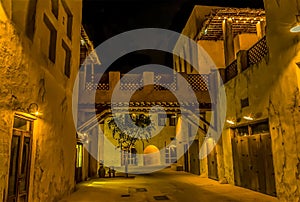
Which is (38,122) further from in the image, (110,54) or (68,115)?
(110,54)

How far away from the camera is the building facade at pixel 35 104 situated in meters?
5.18

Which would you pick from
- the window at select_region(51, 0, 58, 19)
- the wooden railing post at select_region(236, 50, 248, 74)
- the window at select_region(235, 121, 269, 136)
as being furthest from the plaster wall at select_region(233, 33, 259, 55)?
the window at select_region(51, 0, 58, 19)

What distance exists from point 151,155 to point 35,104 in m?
25.2

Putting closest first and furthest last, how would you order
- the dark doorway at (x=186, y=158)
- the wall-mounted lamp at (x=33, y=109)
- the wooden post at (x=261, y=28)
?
1. the wall-mounted lamp at (x=33, y=109)
2. the wooden post at (x=261, y=28)
3. the dark doorway at (x=186, y=158)

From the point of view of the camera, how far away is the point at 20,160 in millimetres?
5918

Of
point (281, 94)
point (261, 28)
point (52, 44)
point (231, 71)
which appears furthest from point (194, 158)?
point (52, 44)

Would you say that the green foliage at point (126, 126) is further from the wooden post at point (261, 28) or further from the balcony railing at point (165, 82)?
the wooden post at point (261, 28)

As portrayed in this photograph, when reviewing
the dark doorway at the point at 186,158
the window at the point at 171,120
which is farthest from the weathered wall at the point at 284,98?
the window at the point at 171,120

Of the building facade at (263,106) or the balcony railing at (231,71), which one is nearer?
the building facade at (263,106)

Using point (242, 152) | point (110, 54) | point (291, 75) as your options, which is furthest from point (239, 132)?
point (110, 54)

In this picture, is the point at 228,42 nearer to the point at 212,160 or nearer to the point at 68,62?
the point at 212,160

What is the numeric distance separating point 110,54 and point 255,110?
19242 millimetres

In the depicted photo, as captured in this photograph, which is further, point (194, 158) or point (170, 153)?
point (170, 153)

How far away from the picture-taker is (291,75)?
22.6 ft
